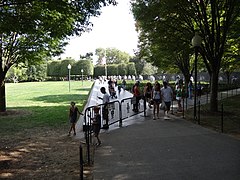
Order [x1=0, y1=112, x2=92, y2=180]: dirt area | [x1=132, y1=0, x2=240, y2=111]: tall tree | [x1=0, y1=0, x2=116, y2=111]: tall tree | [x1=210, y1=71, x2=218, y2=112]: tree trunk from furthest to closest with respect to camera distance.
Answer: [x1=210, y1=71, x2=218, y2=112]: tree trunk → [x1=132, y1=0, x2=240, y2=111]: tall tree → [x1=0, y1=0, x2=116, y2=111]: tall tree → [x1=0, y1=112, x2=92, y2=180]: dirt area

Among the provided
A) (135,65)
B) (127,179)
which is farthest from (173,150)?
(135,65)

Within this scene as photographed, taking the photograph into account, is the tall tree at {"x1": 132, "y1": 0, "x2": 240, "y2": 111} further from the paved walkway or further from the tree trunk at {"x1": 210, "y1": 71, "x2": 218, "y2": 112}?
the paved walkway

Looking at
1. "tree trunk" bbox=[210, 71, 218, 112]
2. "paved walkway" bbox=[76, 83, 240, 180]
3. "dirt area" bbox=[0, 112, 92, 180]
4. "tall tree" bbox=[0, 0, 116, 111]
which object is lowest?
"dirt area" bbox=[0, 112, 92, 180]

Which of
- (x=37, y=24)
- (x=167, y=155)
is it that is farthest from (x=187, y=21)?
(x=167, y=155)

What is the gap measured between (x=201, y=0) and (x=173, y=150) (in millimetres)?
9100

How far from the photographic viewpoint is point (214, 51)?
14758 mm

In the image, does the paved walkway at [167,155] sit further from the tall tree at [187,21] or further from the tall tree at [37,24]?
the tall tree at [187,21]

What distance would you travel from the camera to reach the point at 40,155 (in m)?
7.70

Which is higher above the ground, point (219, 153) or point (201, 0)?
point (201, 0)

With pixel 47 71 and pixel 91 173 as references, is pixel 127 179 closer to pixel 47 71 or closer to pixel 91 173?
pixel 91 173

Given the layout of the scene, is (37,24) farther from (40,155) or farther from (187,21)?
(187,21)


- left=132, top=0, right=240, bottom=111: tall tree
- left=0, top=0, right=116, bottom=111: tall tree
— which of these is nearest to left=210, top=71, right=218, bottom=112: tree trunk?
left=132, top=0, right=240, bottom=111: tall tree

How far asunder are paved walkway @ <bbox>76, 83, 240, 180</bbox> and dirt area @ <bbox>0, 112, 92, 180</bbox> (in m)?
0.75

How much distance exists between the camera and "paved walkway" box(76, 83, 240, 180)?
17.5ft
